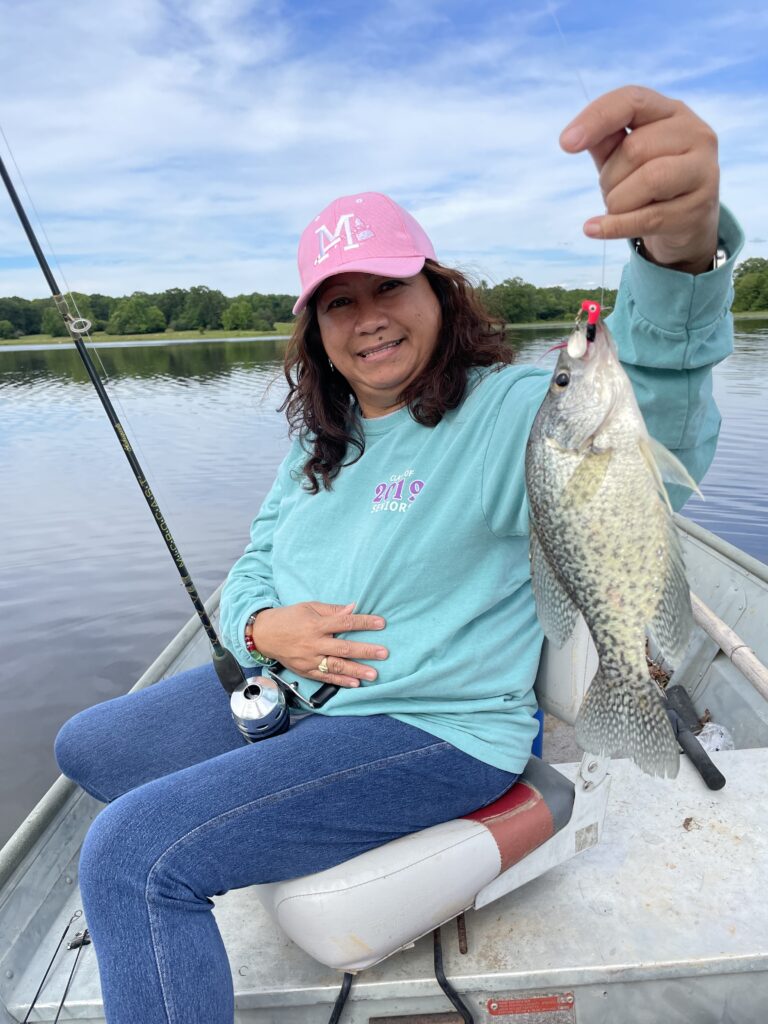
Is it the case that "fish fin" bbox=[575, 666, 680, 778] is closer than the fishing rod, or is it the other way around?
"fish fin" bbox=[575, 666, 680, 778]

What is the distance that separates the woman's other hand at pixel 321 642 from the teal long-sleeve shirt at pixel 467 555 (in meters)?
0.04

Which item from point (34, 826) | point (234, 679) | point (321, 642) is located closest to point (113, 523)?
point (34, 826)

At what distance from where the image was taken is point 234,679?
2.34 metres

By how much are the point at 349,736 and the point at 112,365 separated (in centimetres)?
4030

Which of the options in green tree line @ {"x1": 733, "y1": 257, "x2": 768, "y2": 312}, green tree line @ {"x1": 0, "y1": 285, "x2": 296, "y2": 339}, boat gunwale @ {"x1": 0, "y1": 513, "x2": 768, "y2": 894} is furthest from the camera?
green tree line @ {"x1": 0, "y1": 285, "x2": 296, "y2": 339}

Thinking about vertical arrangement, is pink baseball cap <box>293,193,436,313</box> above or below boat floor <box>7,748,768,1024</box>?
above

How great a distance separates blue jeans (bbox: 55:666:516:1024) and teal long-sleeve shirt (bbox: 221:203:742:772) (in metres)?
0.10

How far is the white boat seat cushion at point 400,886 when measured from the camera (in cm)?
174

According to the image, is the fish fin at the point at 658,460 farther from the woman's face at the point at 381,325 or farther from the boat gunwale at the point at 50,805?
the woman's face at the point at 381,325

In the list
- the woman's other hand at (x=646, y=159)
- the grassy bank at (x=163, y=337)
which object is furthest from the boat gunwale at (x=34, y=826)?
the grassy bank at (x=163, y=337)

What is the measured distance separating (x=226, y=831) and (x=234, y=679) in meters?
0.74

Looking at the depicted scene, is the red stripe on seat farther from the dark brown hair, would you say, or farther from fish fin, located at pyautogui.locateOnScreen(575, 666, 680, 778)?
the dark brown hair

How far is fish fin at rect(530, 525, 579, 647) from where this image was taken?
165cm

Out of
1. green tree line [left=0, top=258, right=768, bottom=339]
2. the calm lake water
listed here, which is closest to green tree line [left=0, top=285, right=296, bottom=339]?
green tree line [left=0, top=258, right=768, bottom=339]
